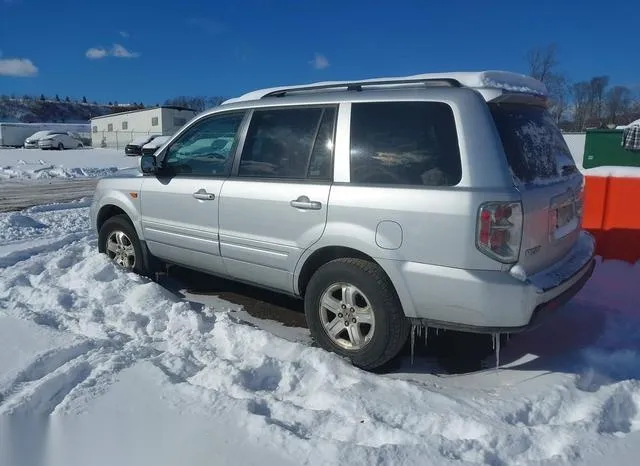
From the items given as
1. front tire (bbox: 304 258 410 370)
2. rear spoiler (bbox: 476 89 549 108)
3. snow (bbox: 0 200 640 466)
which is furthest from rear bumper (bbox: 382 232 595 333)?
rear spoiler (bbox: 476 89 549 108)

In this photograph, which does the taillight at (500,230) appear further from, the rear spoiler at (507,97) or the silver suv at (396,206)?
the rear spoiler at (507,97)

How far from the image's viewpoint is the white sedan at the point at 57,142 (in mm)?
39312

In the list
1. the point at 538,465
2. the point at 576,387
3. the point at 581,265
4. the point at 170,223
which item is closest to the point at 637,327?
the point at 581,265

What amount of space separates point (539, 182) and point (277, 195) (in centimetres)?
180

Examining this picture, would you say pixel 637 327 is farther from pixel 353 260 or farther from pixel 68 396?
pixel 68 396

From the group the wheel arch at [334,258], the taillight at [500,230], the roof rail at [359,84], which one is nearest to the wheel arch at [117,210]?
the roof rail at [359,84]

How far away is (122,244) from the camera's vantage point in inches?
219

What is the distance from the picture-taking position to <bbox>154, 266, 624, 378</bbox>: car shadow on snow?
375 centimetres

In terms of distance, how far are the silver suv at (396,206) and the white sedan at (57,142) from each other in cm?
3992

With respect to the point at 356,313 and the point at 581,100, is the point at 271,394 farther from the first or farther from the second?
the point at 581,100

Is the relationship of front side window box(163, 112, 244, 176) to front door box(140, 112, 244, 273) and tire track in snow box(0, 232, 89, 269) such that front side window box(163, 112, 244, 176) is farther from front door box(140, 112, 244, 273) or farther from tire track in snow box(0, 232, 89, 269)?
tire track in snow box(0, 232, 89, 269)

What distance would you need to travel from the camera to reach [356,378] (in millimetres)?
3451

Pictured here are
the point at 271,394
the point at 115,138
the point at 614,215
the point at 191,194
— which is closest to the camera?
the point at 271,394

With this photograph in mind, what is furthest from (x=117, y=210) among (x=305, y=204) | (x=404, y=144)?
(x=404, y=144)
